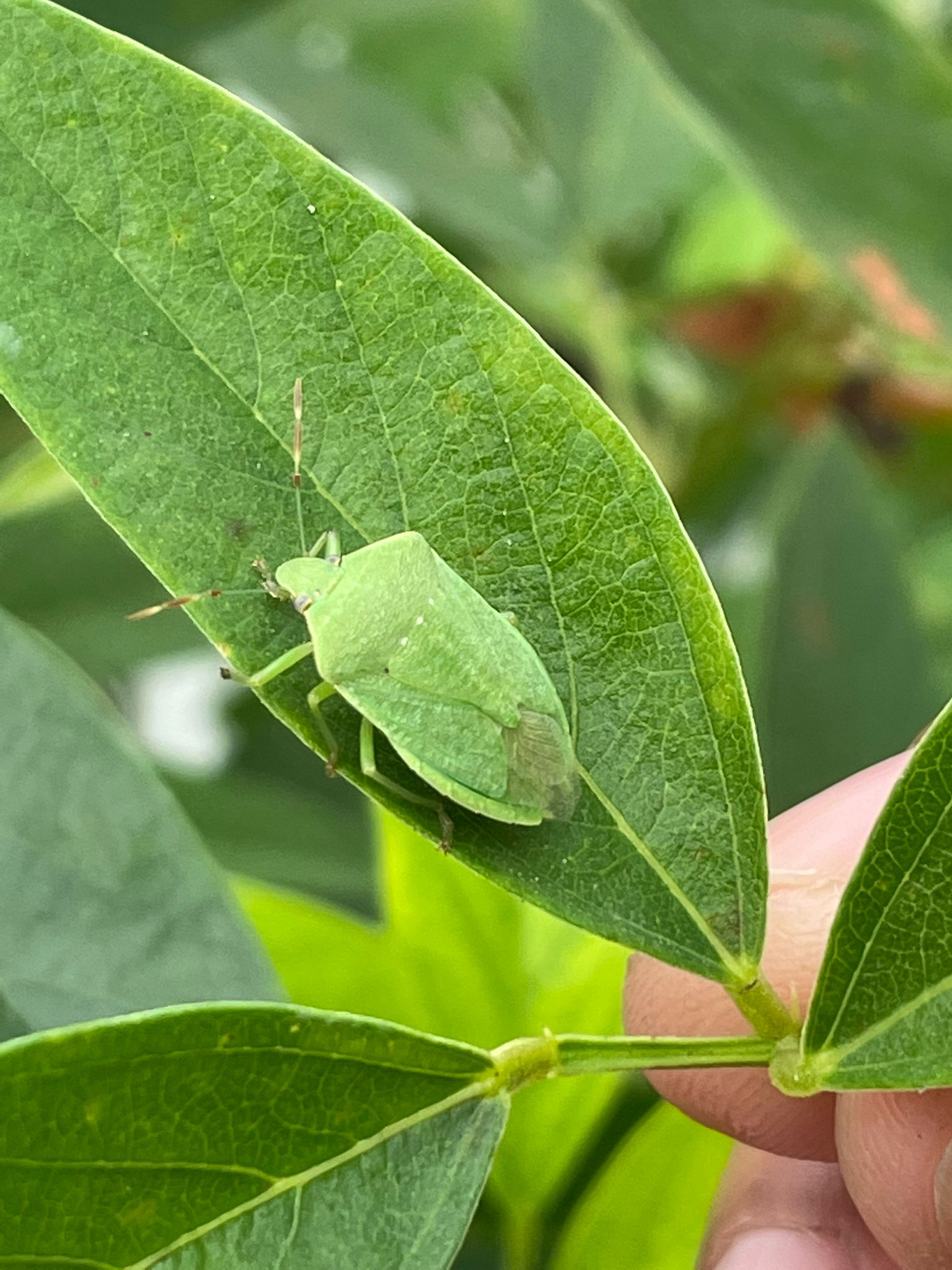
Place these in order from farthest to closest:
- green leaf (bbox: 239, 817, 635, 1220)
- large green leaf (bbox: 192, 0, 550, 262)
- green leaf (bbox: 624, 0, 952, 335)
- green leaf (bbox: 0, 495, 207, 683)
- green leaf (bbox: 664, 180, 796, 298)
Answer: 1. green leaf (bbox: 664, 180, 796, 298)
2. large green leaf (bbox: 192, 0, 550, 262)
3. green leaf (bbox: 0, 495, 207, 683)
4. green leaf (bbox: 624, 0, 952, 335)
5. green leaf (bbox: 239, 817, 635, 1220)

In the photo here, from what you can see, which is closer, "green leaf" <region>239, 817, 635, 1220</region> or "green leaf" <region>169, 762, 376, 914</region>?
"green leaf" <region>239, 817, 635, 1220</region>

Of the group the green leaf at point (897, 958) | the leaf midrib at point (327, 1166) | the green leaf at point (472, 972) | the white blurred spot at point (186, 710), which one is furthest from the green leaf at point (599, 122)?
the leaf midrib at point (327, 1166)

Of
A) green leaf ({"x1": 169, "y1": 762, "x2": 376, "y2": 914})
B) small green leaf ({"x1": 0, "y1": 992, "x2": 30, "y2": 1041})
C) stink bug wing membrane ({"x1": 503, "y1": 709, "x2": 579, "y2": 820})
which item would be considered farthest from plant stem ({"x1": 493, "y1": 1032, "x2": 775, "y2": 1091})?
green leaf ({"x1": 169, "y1": 762, "x2": 376, "y2": 914})

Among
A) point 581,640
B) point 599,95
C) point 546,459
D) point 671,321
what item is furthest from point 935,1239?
point 599,95

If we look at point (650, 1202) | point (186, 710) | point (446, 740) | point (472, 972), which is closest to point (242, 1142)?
point (446, 740)

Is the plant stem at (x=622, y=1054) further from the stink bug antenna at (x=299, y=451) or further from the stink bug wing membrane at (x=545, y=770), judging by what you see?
the stink bug antenna at (x=299, y=451)

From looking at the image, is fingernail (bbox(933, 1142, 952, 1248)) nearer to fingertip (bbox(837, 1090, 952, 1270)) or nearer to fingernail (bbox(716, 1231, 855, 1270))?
fingertip (bbox(837, 1090, 952, 1270))

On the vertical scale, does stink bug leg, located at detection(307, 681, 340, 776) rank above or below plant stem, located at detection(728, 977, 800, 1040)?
above
